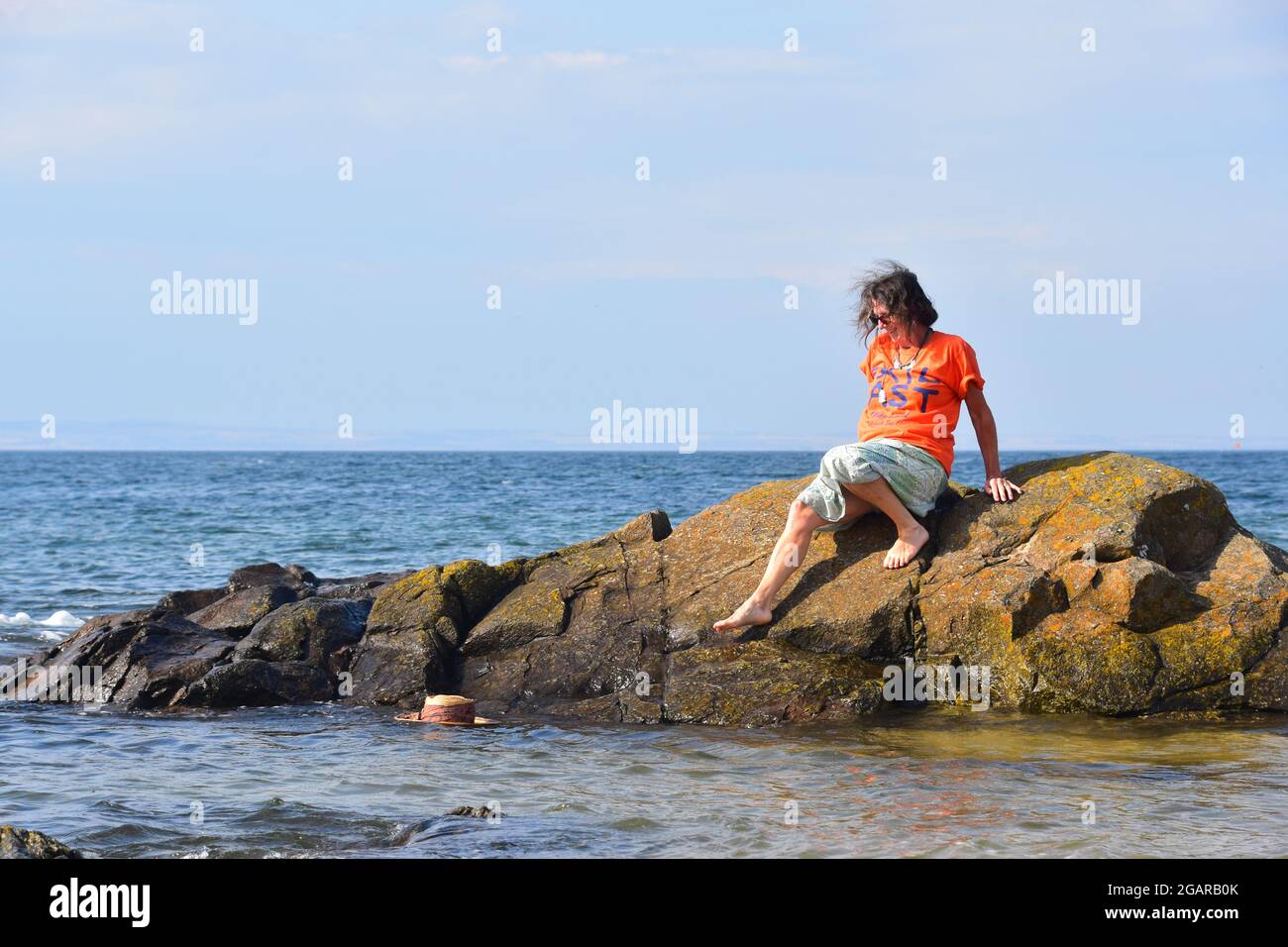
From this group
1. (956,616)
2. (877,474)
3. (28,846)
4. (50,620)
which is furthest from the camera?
(50,620)

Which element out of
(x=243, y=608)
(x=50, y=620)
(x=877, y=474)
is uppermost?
(x=877, y=474)

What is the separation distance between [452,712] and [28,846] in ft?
13.4

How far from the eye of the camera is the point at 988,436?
967cm

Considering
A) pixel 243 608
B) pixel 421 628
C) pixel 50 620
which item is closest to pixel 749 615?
pixel 421 628

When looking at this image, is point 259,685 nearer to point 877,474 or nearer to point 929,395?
point 877,474

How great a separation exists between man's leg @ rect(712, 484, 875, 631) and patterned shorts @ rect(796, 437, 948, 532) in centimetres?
10

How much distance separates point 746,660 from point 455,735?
7.23 ft

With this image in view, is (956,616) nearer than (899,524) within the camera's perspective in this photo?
Yes

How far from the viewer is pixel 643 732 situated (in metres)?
9.35

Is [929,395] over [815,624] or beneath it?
over

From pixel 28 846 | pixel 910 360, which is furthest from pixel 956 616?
pixel 28 846

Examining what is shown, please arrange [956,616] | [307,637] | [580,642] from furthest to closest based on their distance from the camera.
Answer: [307,637]
[580,642]
[956,616]

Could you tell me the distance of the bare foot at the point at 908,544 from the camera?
31.7ft
